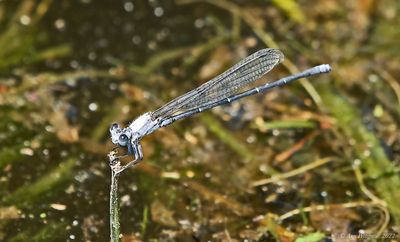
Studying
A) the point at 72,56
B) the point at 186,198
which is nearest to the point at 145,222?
the point at 186,198

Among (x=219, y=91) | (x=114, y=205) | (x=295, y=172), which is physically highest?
(x=219, y=91)

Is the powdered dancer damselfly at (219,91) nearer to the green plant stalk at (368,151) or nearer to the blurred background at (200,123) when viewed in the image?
the blurred background at (200,123)

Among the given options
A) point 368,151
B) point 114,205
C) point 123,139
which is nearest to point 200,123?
point 368,151

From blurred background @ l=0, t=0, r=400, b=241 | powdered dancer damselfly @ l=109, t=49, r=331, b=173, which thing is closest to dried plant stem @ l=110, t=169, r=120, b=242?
powdered dancer damselfly @ l=109, t=49, r=331, b=173

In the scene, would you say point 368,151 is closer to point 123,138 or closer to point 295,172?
point 295,172

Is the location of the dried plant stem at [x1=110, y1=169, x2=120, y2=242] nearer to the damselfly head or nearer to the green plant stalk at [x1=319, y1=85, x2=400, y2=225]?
the damselfly head

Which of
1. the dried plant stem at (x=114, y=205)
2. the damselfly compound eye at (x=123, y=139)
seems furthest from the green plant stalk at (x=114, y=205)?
the damselfly compound eye at (x=123, y=139)
